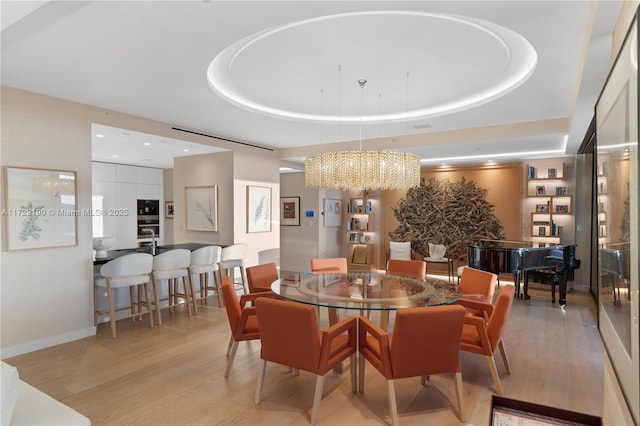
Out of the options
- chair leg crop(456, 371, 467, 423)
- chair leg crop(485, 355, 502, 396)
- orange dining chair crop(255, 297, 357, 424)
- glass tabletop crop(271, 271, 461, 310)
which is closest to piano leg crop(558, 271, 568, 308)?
glass tabletop crop(271, 271, 461, 310)

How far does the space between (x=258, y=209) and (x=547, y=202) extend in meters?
5.85

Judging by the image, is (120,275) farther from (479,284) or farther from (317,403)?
(479,284)

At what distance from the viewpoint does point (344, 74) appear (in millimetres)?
3707

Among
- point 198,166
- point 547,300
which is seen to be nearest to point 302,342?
point 198,166

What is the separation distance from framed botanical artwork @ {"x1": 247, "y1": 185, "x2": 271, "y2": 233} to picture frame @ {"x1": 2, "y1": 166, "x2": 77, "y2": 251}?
2886 mm

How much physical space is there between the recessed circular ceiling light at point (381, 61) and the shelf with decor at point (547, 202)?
4062 mm

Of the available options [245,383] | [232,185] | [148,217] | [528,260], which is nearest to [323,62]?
[245,383]

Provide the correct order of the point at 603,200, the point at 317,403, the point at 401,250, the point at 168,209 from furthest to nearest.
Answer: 1. the point at 168,209
2. the point at 401,250
3. the point at 317,403
4. the point at 603,200

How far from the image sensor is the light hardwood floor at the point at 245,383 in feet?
9.06

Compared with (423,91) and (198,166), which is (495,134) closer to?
(423,91)

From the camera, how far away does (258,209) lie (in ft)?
22.8

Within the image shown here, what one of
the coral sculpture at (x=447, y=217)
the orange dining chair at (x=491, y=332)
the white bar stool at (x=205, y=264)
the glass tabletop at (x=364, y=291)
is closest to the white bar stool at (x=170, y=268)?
the white bar stool at (x=205, y=264)

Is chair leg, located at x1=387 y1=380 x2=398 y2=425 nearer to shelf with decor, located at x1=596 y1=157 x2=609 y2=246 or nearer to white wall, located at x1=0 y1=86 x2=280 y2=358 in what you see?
shelf with decor, located at x1=596 y1=157 x2=609 y2=246

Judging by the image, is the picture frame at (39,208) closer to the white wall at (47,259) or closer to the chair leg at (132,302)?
the white wall at (47,259)
